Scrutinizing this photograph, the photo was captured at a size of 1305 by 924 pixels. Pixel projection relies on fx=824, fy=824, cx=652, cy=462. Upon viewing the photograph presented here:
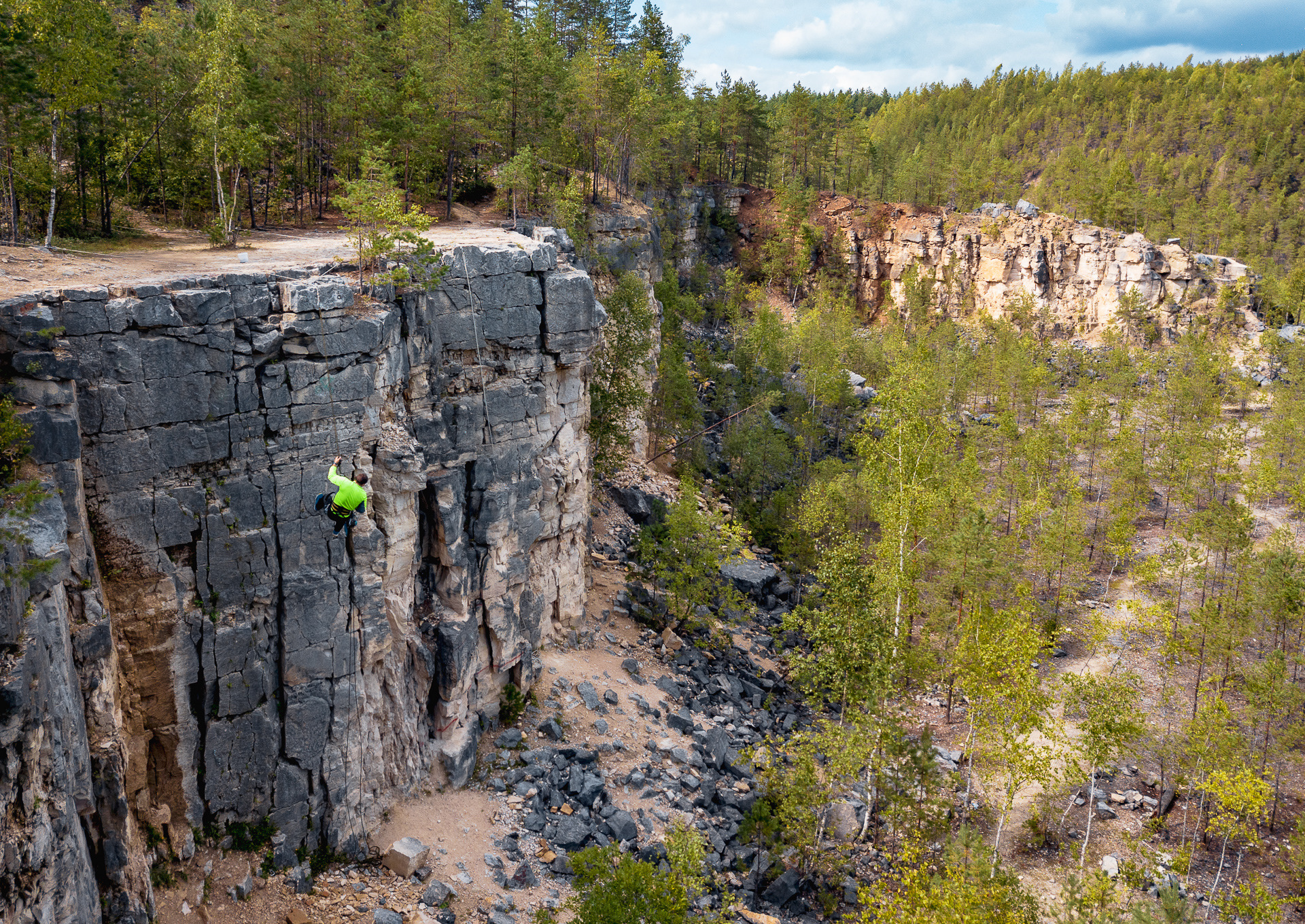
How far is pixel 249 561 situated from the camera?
17.6 metres

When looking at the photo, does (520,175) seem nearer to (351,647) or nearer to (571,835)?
(351,647)

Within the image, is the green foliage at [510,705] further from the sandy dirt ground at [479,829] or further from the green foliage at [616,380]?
the green foliage at [616,380]

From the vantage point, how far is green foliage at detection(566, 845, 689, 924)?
15.1m

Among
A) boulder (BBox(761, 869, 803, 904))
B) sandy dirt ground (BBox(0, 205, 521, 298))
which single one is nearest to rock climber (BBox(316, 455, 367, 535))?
sandy dirt ground (BBox(0, 205, 521, 298))

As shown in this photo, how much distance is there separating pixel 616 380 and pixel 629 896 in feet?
73.8

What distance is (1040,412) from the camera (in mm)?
58656

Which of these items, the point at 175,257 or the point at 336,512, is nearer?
the point at 336,512

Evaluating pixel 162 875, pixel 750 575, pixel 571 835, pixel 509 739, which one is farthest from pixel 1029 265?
pixel 162 875

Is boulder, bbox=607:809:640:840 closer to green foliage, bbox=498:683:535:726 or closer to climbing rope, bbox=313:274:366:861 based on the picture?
green foliage, bbox=498:683:535:726

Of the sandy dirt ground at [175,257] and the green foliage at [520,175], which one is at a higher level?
the green foliage at [520,175]

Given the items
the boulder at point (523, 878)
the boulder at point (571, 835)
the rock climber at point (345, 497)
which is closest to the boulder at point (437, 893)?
the boulder at point (523, 878)

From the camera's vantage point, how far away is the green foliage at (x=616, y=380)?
3403 cm

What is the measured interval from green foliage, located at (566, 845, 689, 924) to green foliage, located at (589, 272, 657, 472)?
62.0 ft

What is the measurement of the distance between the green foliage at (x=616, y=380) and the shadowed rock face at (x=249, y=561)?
939 cm
